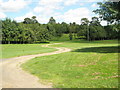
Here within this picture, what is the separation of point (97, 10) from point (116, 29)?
32.5ft

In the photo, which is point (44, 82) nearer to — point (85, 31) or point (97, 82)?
point (97, 82)

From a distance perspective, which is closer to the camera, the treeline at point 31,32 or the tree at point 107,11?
the tree at point 107,11

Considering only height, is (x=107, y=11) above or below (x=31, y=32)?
above

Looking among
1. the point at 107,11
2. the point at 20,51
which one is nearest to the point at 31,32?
the point at 20,51

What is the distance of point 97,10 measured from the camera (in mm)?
38719

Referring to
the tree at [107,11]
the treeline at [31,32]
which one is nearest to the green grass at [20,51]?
the tree at [107,11]

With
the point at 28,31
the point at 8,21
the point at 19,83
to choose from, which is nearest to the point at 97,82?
the point at 19,83

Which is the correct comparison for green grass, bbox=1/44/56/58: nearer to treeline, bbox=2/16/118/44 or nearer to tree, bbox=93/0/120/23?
tree, bbox=93/0/120/23

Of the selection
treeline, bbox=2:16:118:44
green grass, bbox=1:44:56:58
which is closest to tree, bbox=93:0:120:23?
green grass, bbox=1:44:56:58

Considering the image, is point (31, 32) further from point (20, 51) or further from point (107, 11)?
point (107, 11)

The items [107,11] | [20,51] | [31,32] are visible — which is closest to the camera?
[107,11]

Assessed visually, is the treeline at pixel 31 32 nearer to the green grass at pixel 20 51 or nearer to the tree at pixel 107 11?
the green grass at pixel 20 51

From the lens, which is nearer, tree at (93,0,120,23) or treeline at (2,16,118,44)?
tree at (93,0,120,23)

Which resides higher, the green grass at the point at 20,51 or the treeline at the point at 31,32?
the treeline at the point at 31,32
